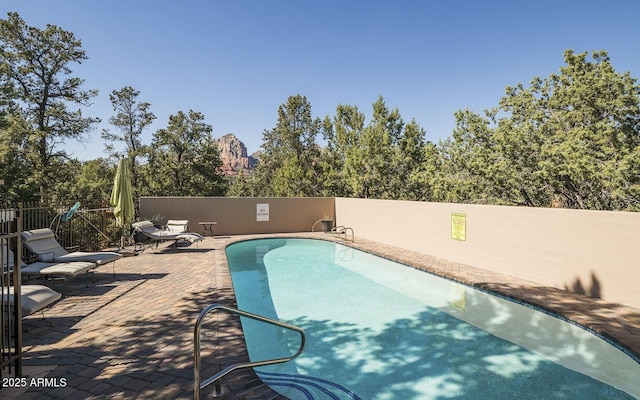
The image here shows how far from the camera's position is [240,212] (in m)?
14.9

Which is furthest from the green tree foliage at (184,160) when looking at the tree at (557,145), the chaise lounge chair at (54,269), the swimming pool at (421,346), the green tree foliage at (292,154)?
the chaise lounge chair at (54,269)

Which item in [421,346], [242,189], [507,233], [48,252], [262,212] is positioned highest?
[242,189]

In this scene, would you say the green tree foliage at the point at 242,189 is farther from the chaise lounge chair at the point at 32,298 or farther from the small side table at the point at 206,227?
the chaise lounge chair at the point at 32,298

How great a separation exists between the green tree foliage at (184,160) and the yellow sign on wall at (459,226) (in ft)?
76.8

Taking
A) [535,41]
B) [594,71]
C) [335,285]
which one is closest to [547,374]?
[335,285]

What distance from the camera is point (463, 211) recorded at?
30.8ft

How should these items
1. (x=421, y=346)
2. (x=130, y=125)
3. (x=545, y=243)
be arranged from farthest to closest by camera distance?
1. (x=130, y=125)
2. (x=545, y=243)
3. (x=421, y=346)

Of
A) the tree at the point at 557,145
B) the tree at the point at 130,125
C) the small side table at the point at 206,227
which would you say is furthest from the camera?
the tree at the point at 130,125

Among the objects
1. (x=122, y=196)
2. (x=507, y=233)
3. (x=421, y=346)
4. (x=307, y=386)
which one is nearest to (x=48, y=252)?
(x=122, y=196)

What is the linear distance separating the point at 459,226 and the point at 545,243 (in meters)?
2.39

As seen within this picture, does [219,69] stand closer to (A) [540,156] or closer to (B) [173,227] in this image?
(B) [173,227]

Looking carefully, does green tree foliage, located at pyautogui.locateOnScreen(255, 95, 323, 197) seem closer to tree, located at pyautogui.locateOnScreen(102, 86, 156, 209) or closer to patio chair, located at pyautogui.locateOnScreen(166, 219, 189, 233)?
tree, located at pyautogui.locateOnScreen(102, 86, 156, 209)

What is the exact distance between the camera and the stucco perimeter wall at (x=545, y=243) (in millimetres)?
6012

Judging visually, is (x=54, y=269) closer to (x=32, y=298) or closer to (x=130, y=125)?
(x=32, y=298)
